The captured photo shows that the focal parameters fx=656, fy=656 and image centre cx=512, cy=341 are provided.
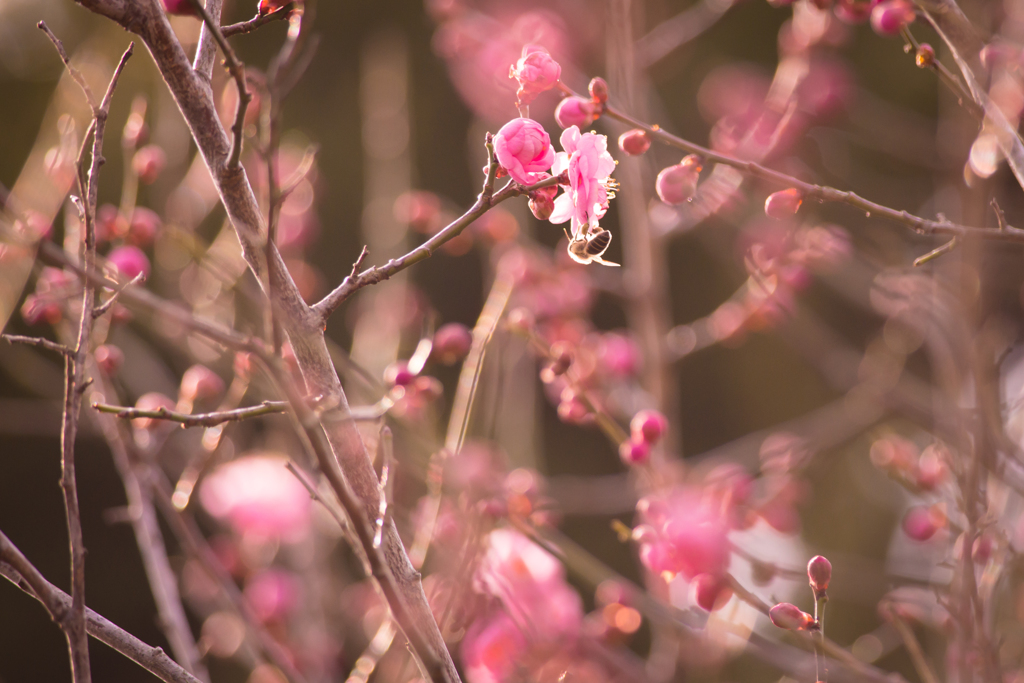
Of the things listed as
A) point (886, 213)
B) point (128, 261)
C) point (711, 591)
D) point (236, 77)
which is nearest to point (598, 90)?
point (886, 213)

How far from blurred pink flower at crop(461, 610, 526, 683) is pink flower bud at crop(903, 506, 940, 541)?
2.73 ft

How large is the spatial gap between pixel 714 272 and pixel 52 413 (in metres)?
3.69

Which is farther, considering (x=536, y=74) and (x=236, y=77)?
(x=536, y=74)

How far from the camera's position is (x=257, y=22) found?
0.71 m

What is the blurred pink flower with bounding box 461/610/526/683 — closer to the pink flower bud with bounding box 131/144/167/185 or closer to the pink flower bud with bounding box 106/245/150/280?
the pink flower bud with bounding box 106/245/150/280

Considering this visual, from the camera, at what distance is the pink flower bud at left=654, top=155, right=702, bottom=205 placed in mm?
893

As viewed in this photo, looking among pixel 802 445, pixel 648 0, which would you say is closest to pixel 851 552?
pixel 802 445

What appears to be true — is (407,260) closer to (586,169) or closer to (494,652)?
(586,169)

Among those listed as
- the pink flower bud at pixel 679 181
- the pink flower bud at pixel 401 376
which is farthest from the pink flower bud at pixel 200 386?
the pink flower bud at pixel 679 181

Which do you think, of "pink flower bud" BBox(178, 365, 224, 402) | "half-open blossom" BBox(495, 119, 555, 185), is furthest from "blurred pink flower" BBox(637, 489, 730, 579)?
"pink flower bud" BBox(178, 365, 224, 402)

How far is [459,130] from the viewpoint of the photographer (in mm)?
4137

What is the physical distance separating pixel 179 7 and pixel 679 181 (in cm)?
62

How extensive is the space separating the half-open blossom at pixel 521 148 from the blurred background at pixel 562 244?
1.14ft

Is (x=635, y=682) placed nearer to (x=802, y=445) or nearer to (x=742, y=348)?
(x=802, y=445)
